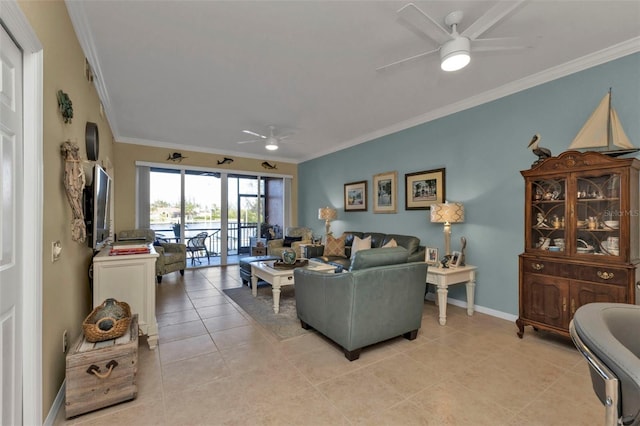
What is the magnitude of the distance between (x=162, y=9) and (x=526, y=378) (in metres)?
4.00

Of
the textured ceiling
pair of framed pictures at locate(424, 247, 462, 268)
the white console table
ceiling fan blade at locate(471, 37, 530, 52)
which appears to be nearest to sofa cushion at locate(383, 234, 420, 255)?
pair of framed pictures at locate(424, 247, 462, 268)

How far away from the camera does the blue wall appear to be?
2754mm

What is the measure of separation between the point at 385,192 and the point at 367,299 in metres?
3.07

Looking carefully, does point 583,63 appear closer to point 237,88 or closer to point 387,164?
point 387,164

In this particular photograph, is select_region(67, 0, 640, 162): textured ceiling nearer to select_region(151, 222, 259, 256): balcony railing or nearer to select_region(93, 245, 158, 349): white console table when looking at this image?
select_region(93, 245, 158, 349): white console table

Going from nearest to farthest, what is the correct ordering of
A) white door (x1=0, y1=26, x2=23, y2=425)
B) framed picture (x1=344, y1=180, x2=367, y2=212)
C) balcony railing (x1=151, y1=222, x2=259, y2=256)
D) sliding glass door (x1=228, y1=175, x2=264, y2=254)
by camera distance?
white door (x1=0, y1=26, x2=23, y2=425), framed picture (x1=344, y1=180, x2=367, y2=212), balcony railing (x1=151, y1=222, x2=259, y2=256), sliding glass door (x1=228, y1=175, x2=264, y2=254)

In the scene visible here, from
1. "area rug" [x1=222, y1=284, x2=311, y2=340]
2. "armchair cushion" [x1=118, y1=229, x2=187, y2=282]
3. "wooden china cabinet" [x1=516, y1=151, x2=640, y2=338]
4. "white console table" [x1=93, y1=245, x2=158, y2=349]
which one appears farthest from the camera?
"armchair cushion" [x1=118, y1=229, x2=187, y2=282]

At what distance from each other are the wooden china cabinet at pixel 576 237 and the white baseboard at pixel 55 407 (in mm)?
3878

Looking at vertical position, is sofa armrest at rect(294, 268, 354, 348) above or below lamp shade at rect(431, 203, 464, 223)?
below

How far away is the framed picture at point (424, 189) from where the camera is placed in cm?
415

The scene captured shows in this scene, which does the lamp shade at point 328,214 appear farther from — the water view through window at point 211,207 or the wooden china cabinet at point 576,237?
the wooden china cabinet at point 576,237

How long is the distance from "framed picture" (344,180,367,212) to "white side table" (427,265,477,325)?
2.44m

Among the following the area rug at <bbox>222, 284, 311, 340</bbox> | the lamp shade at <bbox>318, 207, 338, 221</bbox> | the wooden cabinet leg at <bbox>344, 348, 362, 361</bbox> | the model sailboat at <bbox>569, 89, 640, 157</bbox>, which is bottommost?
the area rug at <bbox>222, 284, 311, 340</bbox>

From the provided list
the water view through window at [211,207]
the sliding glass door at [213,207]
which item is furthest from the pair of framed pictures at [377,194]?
the water view through window at [211,207]
